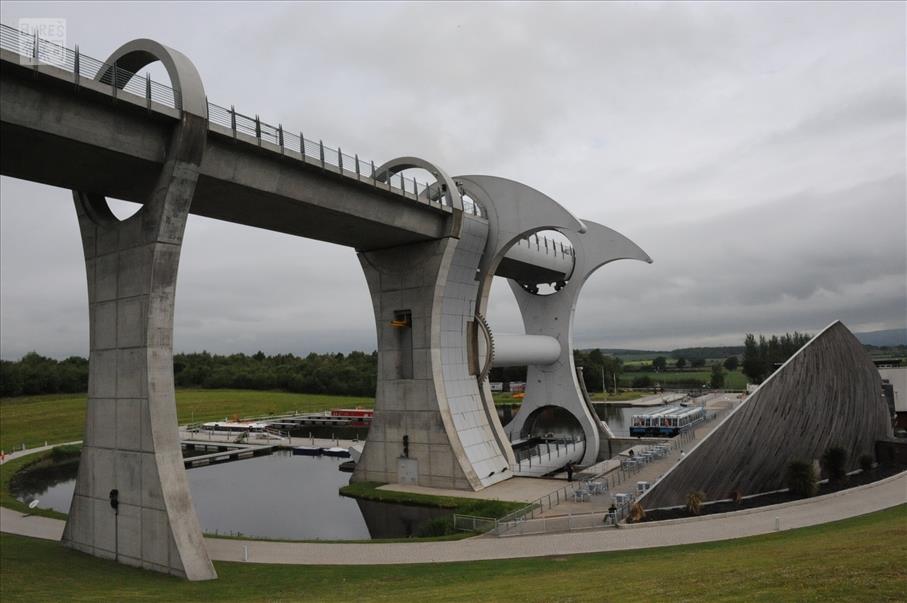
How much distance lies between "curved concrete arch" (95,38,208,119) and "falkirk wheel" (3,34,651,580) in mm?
56

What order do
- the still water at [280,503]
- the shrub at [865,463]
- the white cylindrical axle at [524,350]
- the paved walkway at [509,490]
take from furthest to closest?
1. the white cylindrical axle at [524,350]
2. the shrub at [865,463]
3. the paved walkway at [509,490]
4. the still water at [280,503]

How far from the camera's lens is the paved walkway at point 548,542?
18234mm

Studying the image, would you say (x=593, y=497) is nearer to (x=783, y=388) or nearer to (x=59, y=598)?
(x=783, y=388)

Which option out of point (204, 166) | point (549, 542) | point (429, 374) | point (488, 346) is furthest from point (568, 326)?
point (204, 166)

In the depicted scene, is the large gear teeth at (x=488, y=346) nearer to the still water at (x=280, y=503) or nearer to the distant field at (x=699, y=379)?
the still water at (x=280, y=503)

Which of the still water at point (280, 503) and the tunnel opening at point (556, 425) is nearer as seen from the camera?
the still water at point (280, 503)

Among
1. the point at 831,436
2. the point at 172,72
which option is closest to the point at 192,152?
the point at 172,72

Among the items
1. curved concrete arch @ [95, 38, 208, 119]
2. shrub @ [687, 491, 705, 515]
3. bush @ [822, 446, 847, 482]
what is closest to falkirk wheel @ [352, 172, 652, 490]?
shrub @ [687, 491, 705, 515]

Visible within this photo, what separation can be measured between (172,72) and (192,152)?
2297mm

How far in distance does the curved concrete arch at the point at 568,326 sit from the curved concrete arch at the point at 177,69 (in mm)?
28062

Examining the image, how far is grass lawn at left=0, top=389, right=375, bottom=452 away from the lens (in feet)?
180

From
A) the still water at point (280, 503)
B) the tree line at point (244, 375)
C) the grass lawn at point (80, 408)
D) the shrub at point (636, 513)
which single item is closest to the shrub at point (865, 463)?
the shrub at point (636, 513)

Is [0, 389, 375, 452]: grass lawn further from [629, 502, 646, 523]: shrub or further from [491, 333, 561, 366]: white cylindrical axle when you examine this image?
[629, 502, 646, 523]: shrub

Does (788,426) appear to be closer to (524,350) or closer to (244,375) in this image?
(524,350)
